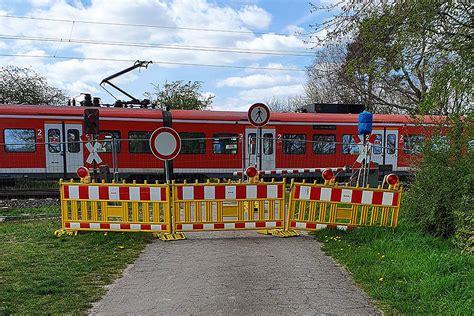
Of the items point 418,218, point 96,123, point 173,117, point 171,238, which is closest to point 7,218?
point 96,123

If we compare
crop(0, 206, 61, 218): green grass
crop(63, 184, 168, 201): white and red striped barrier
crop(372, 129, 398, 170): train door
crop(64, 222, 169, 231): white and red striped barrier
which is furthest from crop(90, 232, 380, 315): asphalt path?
crop(372, 129, 398, 170): train door

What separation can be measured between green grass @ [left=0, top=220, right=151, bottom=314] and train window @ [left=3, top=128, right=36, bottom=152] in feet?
24.1

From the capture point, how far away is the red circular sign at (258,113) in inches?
346

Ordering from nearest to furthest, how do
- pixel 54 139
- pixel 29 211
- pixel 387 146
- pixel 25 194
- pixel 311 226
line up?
pixel 311 226, pixel 29 211, pixel 25 194, pixel 54 139, pixel 387 146

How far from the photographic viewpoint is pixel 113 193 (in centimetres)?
734

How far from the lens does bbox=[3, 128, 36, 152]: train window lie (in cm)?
1475

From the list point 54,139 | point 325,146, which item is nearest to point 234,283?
point 54,139

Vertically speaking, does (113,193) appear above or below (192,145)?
below

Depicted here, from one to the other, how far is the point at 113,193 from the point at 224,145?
9.37m

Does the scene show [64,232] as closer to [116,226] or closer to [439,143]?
[116,226]

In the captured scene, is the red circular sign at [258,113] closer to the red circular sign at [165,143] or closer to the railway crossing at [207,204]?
the railway crossing at [207,204]

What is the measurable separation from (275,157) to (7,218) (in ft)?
33.4

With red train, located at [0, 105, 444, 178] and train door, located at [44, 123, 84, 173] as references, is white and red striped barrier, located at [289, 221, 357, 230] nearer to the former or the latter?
red train, located at [0, 105, 444, 178]

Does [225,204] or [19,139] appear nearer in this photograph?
[225,204]
